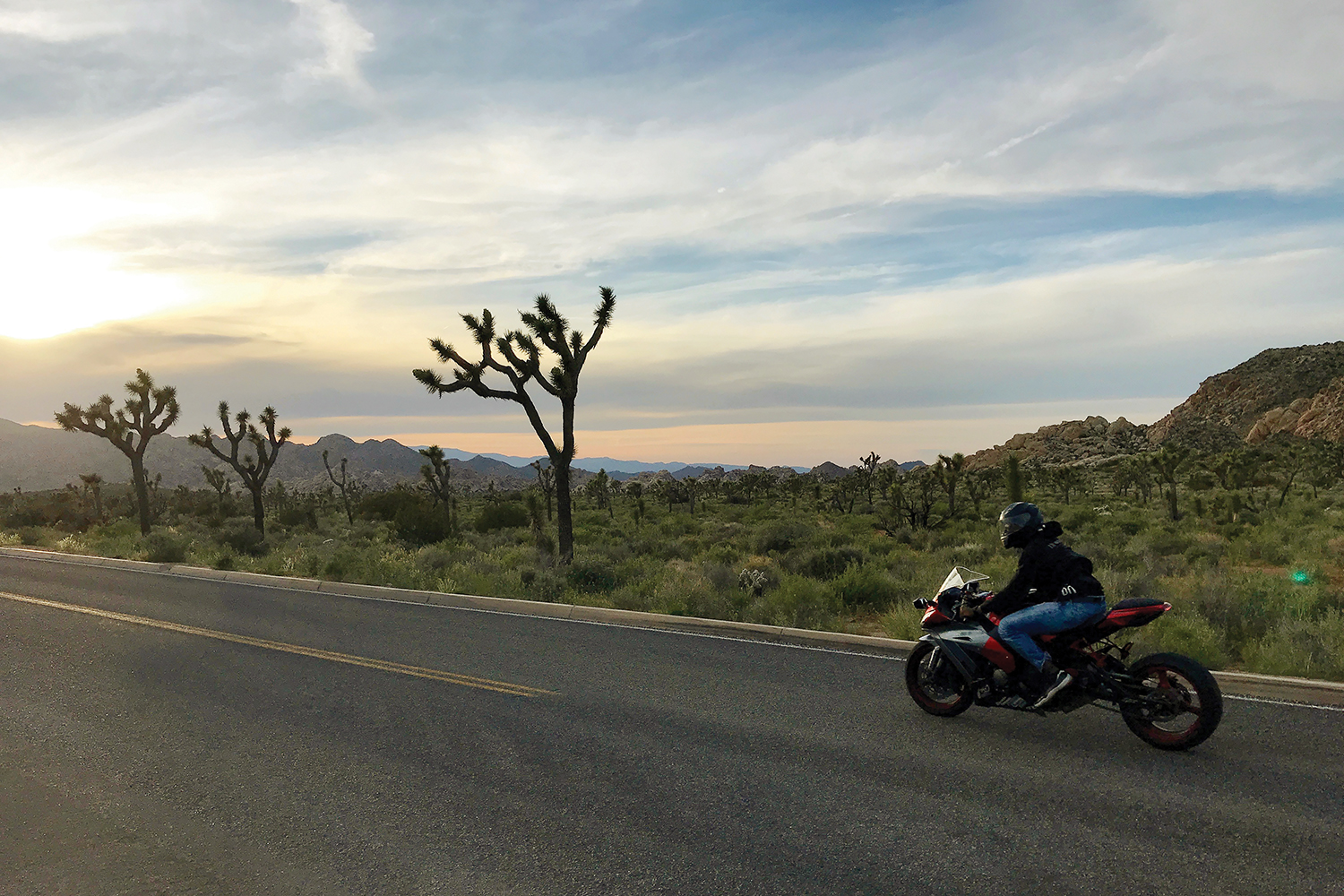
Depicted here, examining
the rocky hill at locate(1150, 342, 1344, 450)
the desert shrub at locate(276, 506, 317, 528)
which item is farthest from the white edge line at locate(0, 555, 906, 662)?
the rocky hill at locate(1150, 342, 1344, 450)

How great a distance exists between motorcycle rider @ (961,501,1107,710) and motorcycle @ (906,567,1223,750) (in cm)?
10

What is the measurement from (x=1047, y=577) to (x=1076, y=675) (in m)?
0.77

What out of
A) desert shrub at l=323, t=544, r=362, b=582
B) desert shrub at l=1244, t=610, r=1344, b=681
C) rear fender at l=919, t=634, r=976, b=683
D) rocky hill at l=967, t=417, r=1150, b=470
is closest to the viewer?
rear fender at l=919, t=634, r=976, b=683

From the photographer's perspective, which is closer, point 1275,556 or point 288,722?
point 288,722

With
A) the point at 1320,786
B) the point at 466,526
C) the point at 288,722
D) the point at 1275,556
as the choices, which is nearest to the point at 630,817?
the point at 288,722

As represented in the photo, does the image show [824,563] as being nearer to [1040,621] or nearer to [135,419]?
[1040,621]

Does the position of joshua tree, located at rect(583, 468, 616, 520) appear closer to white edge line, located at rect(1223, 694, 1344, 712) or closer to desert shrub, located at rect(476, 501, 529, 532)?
desert shrub, located at rect(476, 501, 529, 532)

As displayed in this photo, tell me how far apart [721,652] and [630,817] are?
4.92 meters

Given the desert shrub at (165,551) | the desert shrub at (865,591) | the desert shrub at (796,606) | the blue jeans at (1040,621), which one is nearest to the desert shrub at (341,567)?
the desert shrub at (165,551)

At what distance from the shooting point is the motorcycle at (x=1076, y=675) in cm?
631

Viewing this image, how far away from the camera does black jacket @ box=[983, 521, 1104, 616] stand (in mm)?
6727

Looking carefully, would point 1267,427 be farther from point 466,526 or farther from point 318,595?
point 318,595

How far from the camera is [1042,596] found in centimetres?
683

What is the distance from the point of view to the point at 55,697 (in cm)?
895
